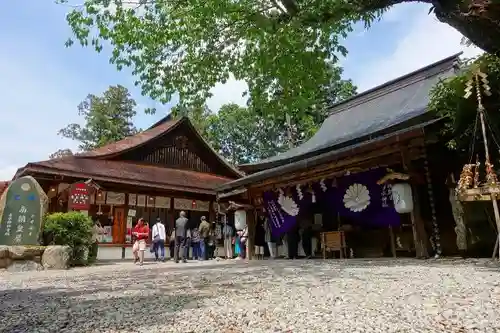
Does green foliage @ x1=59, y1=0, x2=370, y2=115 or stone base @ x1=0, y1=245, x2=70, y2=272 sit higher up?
green foliage @ x1=59, y1=0, x2=370, y2=115

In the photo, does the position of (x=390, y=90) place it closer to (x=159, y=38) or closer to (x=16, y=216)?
(x=159, y=38)

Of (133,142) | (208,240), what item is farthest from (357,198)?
(133,142)

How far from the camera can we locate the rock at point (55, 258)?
33.1 feet

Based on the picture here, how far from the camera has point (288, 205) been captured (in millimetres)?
12234

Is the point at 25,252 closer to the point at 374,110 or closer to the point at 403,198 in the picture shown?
the point at 403,198

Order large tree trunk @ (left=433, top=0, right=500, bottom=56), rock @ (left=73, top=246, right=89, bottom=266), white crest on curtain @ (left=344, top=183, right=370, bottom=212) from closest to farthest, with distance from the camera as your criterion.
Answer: large tree trunk @ (left=433, top=0, right=500, bottom=56) → white crest on curtain @ (left=344, top=183, right=370, bottom=212) → rock @ (left=73, top=246, right=89, bottom=266)

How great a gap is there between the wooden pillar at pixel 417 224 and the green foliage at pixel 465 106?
0.92m

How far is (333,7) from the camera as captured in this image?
689cm

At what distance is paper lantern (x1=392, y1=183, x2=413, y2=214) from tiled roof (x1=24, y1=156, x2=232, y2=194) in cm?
951

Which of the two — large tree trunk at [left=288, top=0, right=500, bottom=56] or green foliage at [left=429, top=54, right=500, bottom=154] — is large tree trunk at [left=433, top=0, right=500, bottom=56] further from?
green foliage at [left=429, top=54, right=500, bottom=154]

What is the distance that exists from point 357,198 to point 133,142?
41.0 feet

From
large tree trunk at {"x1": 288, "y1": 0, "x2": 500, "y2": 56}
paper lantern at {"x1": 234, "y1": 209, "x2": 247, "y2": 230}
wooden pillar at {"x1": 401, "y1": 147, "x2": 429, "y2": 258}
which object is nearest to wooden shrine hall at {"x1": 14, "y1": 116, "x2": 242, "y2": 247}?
paper lantern at {"x1": 234, "y1": 209, "x2": 247, "y2": 230}

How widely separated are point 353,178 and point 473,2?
6294 millimetres

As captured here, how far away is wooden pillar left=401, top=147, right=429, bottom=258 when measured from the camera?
27.0 ft
